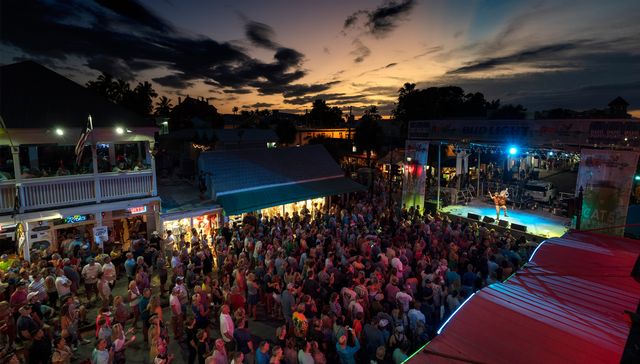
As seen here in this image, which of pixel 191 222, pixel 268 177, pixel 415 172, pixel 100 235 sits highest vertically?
pixel 415 172

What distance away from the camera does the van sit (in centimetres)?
2319

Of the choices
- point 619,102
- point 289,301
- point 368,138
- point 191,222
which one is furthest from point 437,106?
point 289,301

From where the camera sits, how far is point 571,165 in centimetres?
4106

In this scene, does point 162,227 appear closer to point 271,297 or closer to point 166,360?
point 271,297

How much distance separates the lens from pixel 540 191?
76.6ft

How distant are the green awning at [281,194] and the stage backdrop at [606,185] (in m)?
11.3

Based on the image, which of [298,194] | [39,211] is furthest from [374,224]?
[39,211]

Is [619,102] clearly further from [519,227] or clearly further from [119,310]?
[119,310]

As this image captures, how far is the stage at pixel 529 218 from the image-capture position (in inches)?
674

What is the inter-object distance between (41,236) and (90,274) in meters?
4.67

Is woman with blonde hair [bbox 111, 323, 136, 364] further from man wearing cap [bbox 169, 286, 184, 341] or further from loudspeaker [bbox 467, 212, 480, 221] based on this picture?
loudspeaker [bbox 467, 212, 480, 221]

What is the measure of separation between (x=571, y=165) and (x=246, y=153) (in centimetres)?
4308

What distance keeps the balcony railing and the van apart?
25287 millimetres

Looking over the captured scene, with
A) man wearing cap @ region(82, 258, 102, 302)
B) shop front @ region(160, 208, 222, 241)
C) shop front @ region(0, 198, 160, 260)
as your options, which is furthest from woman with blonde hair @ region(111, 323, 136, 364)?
shop front @ region(160, 208, 222, 241)
